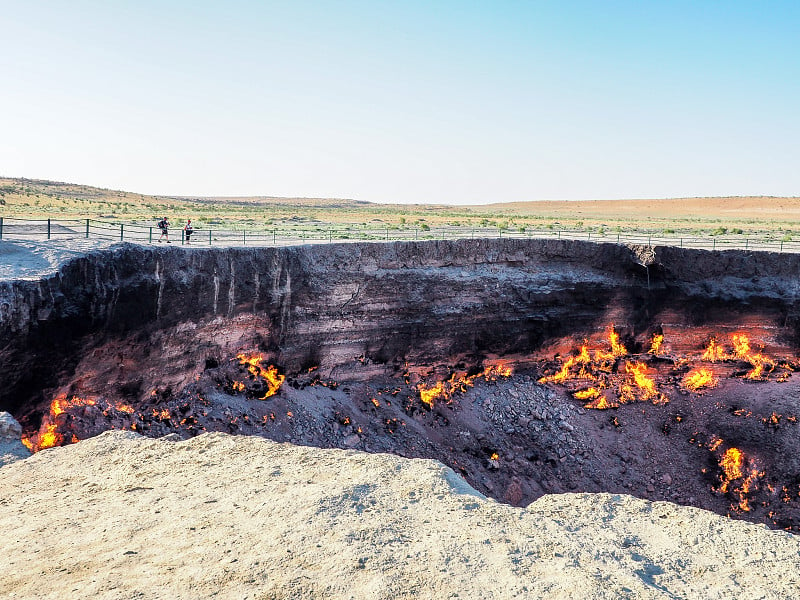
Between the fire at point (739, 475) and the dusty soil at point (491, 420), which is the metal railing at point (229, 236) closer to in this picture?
the dusty soil at point (491, 420)

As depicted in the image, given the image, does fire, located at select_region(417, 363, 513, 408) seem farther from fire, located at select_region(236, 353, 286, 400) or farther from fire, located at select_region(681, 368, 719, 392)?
fire, located at select_region(681, 368, 719, 392)

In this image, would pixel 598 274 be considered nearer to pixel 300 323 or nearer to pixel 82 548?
pixel 300 323

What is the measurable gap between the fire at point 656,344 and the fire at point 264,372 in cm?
1643

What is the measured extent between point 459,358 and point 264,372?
845cm

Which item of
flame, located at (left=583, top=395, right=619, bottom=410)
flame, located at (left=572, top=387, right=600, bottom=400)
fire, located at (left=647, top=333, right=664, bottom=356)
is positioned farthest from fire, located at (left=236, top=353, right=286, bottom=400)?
fire, located at (left=647, top=333, right=664, bottom=356)

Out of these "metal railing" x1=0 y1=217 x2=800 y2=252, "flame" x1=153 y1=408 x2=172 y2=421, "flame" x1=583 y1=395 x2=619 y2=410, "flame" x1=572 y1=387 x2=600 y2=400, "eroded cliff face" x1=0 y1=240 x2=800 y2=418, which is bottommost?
"flame" x1=583 y1=395 x2=619 y2=410

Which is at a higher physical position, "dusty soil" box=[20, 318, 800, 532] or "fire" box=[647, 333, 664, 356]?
"fire" box=[647, 333, 664, 356]

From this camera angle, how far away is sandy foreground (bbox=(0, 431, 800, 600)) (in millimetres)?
6863

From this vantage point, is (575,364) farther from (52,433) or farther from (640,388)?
(52,433)

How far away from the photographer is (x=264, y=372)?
23484 millimetres

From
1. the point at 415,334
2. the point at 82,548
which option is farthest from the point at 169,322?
the point at 82,548

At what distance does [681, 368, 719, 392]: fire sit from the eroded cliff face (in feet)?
7.16

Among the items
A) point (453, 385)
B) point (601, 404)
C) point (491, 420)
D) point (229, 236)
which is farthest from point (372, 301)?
point (601, 404)

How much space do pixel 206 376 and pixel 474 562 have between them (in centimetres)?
1600
